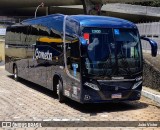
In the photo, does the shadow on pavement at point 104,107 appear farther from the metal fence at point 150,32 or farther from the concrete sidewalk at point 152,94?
the metal fence at point 150,32

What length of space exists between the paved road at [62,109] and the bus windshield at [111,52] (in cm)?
117

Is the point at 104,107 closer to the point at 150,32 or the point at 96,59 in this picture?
the point at 96,59

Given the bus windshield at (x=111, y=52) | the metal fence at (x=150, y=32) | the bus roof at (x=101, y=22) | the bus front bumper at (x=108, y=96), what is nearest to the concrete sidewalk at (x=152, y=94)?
the bus front bumper at (x=108, y=96)

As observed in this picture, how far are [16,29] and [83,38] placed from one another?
8485 millimetres

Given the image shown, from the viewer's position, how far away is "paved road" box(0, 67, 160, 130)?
10.7 m

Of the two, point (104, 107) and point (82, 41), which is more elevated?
point (82, 41)

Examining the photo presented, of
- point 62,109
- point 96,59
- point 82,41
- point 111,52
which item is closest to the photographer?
point 82,41

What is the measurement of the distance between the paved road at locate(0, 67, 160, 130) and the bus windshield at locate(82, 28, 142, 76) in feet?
3.83

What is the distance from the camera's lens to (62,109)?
1199 cm

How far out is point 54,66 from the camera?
539 inches

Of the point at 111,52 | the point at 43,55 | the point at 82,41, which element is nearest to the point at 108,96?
the point at 111,52

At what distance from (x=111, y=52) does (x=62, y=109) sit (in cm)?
221

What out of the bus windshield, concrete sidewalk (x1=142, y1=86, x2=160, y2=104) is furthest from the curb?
the bus windshield

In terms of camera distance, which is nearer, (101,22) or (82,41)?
(82,41)
